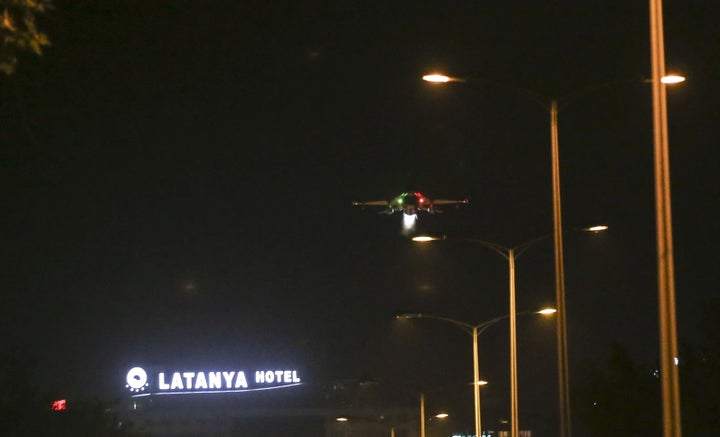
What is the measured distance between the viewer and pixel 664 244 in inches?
741

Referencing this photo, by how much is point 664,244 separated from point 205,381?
488ft

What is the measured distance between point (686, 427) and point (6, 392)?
109 feet

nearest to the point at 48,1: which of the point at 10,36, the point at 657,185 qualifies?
the point at 10,36

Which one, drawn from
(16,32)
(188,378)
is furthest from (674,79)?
(188,378)

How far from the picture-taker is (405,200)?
6059cm

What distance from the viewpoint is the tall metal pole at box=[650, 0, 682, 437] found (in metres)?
18.3

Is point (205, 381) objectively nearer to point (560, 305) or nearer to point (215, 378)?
point (215, 378)

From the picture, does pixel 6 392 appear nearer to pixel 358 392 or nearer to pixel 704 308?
pixel 704 308

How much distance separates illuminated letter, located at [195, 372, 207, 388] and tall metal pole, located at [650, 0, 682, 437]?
147788mm

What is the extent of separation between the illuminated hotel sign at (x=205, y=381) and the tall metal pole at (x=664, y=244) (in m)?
143

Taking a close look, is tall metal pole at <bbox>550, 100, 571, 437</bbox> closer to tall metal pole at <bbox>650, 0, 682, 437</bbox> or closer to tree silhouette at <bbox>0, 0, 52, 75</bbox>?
tall metal pole at <bbox>650, 0, 682, 437</bbox>

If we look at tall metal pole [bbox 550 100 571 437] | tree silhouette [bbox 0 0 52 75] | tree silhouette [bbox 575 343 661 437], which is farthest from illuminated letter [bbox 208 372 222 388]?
tree silhouette [bbox 0 0 52 75]

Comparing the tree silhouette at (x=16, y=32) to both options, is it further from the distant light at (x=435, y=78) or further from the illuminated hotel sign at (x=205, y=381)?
the illuminated hotel sign at (x=205, y=381)

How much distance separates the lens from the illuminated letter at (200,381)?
16388cm
